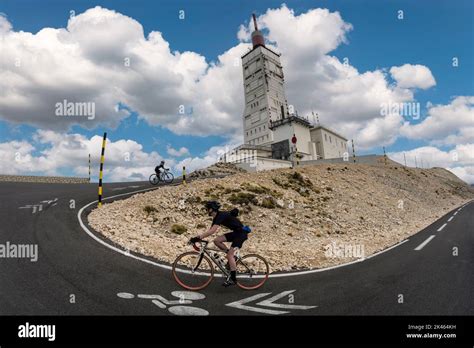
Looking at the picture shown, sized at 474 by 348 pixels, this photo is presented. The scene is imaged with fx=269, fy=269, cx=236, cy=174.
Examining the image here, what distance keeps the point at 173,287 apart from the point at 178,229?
17.3 feet

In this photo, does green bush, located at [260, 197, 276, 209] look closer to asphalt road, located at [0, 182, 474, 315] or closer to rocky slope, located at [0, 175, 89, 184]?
asphalt road, located at [0, 182, 474, 315]

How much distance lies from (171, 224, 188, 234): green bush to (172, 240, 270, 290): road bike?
3.93 meters

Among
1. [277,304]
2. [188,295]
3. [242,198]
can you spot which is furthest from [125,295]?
[242,198]

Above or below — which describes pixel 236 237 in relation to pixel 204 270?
above

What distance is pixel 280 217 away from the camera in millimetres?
15414

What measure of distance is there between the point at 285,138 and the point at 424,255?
49037mm

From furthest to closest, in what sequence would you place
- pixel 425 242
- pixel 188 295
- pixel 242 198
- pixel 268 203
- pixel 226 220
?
Answer: 1. pixel 268 203
2. pixel 242 198
3. pixel 425 242
4. pixel 226 220
5. pixel 188 295

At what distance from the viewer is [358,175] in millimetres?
33438

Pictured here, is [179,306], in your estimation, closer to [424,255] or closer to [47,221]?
[47,221]

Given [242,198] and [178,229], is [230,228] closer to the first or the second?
[178,229]

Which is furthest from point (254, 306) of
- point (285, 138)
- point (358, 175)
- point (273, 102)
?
point (273, 102)

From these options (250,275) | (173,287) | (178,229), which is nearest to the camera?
(173,287)

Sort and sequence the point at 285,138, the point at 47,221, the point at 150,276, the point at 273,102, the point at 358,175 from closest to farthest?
the point at 150,276
the point at 47,221
the point at 358,175
the point at 285,138
the point at 273,102

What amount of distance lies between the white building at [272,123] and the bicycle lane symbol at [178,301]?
155ft
